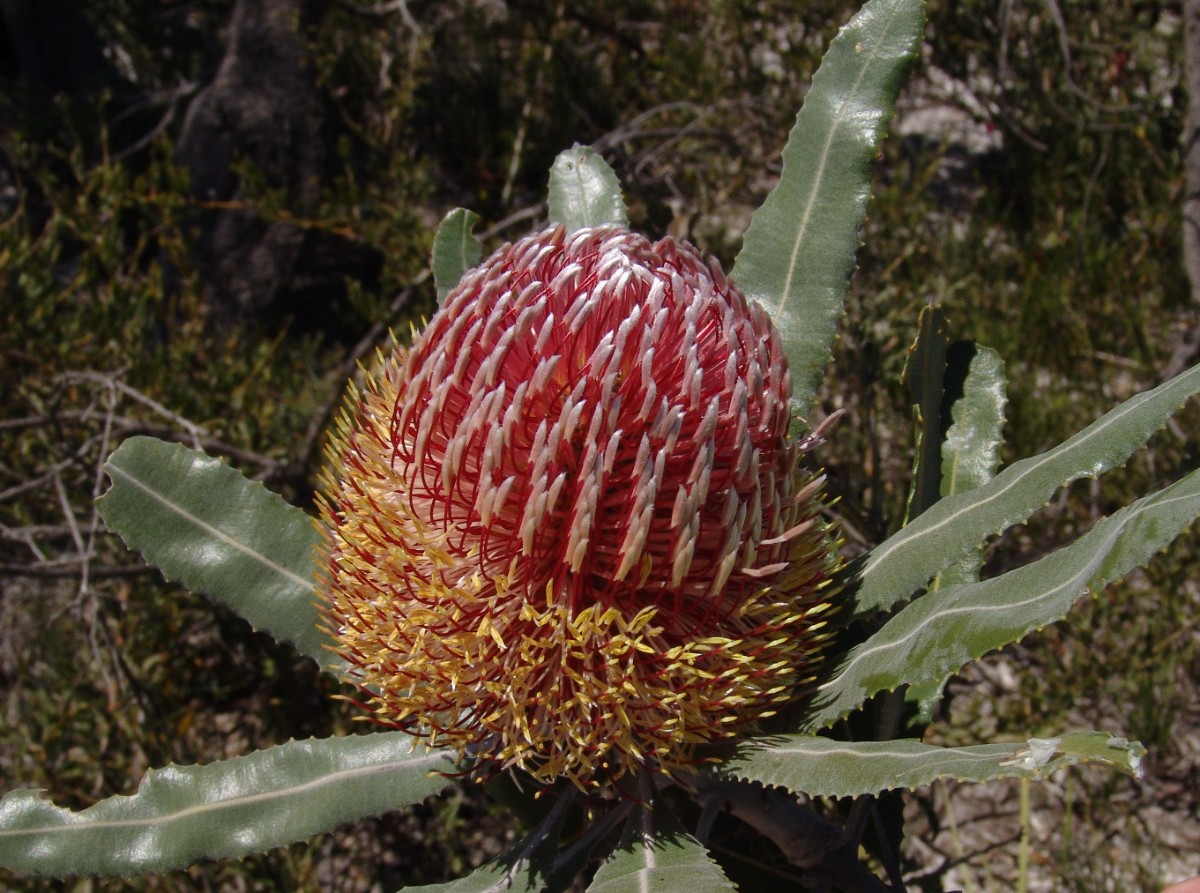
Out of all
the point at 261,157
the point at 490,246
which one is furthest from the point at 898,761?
the point at 261,157

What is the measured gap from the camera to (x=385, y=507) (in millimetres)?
1026

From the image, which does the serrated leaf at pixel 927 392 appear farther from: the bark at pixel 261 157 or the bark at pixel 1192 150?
the bark at pixel 261 157

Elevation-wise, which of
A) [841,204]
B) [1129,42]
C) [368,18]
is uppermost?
[1129,42]

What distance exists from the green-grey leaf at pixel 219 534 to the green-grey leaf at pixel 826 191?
0.66m

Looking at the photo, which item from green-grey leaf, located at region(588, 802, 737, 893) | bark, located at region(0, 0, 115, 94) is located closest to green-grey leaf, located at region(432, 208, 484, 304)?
green-grey leaf, located at region(588, 802, 737, 893)

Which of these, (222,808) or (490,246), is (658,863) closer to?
(222,808)

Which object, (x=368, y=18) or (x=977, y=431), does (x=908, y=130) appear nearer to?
(x=368, y=18)

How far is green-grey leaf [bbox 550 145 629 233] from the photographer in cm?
135

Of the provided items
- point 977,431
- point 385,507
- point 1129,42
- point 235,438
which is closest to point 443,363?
point 385,507

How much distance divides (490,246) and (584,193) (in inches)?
66.8

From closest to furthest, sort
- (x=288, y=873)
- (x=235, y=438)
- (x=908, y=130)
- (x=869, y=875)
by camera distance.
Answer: (x=869, y=875), (x=288, y=873), (x=235, y=438), (x=908, y=130)

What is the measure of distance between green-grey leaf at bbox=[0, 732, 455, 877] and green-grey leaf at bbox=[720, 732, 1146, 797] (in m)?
0.38

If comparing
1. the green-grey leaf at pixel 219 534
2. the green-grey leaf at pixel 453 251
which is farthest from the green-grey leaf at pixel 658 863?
the green-grey leaf at pixel 453 251

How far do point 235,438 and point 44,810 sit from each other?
6.46 ft
